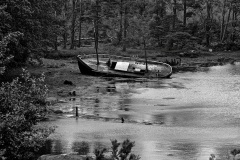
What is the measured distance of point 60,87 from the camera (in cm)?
5362

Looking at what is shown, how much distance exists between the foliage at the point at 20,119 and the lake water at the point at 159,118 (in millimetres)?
5465

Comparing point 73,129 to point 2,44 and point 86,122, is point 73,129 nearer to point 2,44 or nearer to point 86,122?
point 86,122

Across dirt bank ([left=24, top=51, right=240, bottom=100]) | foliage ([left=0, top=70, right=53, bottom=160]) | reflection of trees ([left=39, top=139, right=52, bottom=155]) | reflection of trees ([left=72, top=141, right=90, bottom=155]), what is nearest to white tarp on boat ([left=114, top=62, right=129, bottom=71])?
dirt bank ([left=24, top=51, right=240, bottom=100])

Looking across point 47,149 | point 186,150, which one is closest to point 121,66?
point 186,150

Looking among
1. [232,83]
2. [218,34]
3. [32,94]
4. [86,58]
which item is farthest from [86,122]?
[218,34]

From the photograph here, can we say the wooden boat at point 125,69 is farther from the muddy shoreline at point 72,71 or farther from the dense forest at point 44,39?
the dense forest at point 44,39

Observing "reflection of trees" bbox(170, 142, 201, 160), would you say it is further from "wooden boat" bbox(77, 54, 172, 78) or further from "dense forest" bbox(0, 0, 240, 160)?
"wooden boat" bbox(77, 54, 172, 78)

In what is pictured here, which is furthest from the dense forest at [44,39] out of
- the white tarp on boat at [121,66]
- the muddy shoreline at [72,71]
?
the white tarp on boat at [121,66]

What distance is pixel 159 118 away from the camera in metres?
39.0

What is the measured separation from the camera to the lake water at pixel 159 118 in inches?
1110

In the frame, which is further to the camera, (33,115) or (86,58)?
(86,58)

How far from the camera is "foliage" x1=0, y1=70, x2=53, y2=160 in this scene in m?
20.0

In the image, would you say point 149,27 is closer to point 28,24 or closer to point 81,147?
point 28,24

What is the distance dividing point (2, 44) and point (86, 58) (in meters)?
49.6
